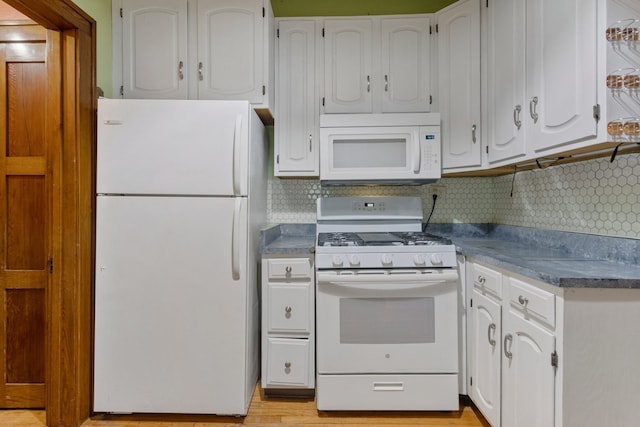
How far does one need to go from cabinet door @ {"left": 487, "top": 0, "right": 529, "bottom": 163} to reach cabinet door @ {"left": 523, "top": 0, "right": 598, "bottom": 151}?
0.22 ft

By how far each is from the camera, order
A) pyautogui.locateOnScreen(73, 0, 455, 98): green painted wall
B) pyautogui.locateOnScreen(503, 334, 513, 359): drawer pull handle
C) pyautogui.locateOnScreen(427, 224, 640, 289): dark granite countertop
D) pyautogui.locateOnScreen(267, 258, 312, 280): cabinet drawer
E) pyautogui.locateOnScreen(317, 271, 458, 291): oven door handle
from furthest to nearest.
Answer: pyautogui.locateOnScreen(73, 0, 455, 98): green painted wall
pyautogui.locateOnScreen(267, 258, 312, 280): cabinet drawer
pyautogui.locateOnScreen(317, 271, 458, 291): oven door handle
pyautogui.locateOnScreen(503, 334, 513, 359): drawer pull handle
pyautogui.locateOnScreen(427, 224, 640, 289): dark granite countertop

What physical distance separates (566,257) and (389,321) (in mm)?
→ 886

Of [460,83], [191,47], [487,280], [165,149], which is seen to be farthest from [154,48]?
[487,280]

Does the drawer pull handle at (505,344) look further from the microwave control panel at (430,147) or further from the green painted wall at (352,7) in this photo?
the green painted wall at (352,7)

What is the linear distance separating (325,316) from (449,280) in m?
0.69

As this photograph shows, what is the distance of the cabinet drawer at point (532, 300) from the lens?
1090mm

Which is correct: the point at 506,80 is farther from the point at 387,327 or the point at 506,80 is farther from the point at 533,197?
the point at 387,327

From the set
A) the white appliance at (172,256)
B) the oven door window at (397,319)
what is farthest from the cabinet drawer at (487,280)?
the white appliance at (172,256)

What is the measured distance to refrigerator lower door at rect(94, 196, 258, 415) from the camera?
5.32ft

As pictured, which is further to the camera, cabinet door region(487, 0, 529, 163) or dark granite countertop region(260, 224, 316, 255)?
dark granite countertop region(260, 224, 316, 255)

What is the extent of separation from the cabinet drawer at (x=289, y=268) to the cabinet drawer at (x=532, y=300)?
3.24 feet

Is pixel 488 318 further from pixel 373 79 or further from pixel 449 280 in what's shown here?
pixel 373 79

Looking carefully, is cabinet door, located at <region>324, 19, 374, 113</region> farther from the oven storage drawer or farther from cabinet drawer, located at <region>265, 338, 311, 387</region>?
the oven storage drawer

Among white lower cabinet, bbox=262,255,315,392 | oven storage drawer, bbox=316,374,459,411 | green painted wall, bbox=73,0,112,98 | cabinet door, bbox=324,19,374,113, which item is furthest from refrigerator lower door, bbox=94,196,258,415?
cabinet door, bbox=324,19,374,113
